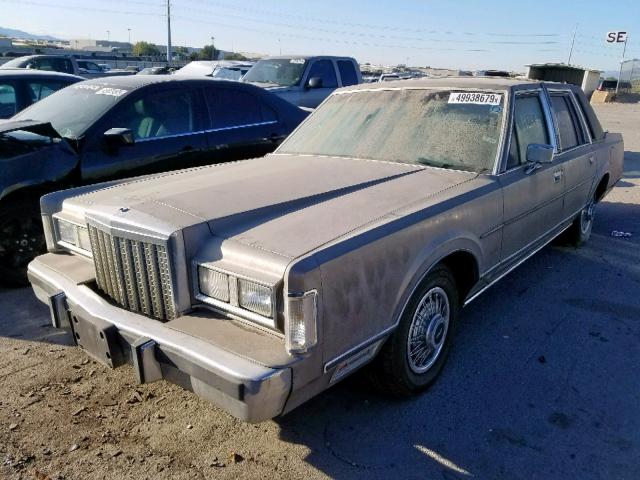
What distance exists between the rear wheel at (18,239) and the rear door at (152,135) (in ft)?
1.85

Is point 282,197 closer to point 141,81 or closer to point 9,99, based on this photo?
point 141,81

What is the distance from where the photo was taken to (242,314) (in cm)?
245

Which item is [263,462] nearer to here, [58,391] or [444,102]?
[58,391]

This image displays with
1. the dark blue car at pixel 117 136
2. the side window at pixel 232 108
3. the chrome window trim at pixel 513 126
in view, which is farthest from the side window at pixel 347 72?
the chrome window trim at pixel 513 126

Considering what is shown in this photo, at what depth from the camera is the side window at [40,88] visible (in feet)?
23.9

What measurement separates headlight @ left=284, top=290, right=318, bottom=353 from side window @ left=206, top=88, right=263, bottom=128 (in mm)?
3943

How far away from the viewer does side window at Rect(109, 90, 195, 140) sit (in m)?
5.18

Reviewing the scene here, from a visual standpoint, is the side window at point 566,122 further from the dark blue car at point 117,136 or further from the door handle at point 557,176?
the dark blue car at point 117,136

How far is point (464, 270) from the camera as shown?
137 inches

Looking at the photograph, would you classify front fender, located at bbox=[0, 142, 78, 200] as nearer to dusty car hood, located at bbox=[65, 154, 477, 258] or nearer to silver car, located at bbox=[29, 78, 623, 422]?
silver car, located at bbox=[29, 78, 623, 422]

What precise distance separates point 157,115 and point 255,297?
3.60 m

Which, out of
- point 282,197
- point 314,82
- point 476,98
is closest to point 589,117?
point 476,98

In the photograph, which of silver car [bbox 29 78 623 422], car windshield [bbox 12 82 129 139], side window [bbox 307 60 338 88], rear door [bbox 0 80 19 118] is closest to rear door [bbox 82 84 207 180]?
car windshield [bbox 12 82 129 139]

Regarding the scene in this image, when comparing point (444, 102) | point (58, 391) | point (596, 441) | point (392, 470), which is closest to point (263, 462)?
point (392, 470)
